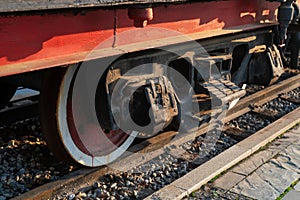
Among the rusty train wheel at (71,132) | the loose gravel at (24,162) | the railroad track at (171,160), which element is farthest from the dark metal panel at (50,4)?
the loose gravel at (24,162)

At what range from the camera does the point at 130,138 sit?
4219mm

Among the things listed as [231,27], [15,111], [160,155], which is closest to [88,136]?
[160,155]

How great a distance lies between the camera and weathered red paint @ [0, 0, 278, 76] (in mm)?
2566

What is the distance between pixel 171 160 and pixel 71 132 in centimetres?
101

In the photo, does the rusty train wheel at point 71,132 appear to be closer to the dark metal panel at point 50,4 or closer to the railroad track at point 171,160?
the railroad track at point 171,160

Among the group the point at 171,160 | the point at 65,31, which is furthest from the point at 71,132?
the point at 65,31

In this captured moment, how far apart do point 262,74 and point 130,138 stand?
8.32 ft

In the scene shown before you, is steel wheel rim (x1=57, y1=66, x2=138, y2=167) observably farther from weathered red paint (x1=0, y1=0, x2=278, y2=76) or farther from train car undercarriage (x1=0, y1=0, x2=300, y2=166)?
weathered red paint (x1=0, y1=0, x2=278, y2=76)

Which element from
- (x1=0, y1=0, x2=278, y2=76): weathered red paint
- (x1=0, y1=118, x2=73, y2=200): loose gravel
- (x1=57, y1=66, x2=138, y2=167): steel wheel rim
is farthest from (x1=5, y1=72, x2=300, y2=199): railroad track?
(x1=0, y1=0, x2=278, y2=76): weathered red paint

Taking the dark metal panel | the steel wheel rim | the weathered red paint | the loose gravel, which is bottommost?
the loose gravel

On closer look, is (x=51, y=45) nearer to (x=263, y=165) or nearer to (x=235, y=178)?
(x=235, y=178)

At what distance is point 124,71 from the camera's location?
3.78 m

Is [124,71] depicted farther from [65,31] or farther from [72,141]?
[65,31]

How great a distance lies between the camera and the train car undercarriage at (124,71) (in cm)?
288
